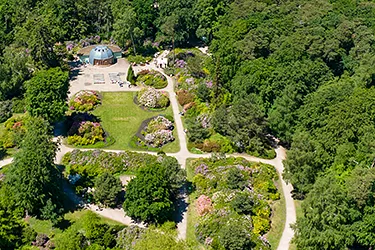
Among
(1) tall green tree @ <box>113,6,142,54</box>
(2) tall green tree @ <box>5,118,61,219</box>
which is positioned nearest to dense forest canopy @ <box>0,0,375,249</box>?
(1) tall green tree @ <box>113,6,142,54</box>

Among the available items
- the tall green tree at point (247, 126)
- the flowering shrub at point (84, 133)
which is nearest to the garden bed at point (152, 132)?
the flowering shrub at point (84, 133)

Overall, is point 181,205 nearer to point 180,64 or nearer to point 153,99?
point 153,99

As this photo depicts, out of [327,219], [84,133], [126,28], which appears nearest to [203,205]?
[327,219]

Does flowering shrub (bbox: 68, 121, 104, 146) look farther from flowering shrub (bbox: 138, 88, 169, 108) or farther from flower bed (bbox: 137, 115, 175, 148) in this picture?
flowering shrub (bbox: 138, 88, 169, 108)

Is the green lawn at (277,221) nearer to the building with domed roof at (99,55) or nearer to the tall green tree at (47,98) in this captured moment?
the tall green tree at (47,98)

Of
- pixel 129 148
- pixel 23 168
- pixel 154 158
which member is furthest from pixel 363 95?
pixel 23 168

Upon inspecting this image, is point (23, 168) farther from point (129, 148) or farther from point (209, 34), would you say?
point (209, 34)
